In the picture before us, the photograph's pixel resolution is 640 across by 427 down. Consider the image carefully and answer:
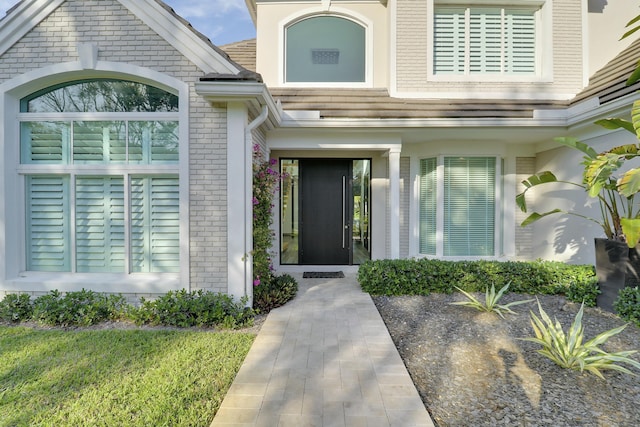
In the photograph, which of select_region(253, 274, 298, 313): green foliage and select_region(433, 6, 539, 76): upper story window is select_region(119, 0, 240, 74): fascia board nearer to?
select_region(253, 274, 298, 313): green foliage

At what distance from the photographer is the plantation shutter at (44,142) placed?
4.92m

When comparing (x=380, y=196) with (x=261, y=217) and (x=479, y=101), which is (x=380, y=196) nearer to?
(x=479, y=101)

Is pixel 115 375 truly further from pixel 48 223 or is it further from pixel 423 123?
pixel 423 123

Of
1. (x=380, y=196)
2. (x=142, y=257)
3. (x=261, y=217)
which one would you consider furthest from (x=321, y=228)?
(x=142, y=257)

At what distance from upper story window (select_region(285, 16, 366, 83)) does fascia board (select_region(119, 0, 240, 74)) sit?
339cm

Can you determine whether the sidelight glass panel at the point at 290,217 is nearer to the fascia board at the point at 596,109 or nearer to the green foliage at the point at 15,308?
the green foliage at the point at 15,308

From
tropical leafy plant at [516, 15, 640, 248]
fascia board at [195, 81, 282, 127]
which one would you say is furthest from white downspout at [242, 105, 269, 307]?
tropical leafy plant at [516, 15, 640, 248]

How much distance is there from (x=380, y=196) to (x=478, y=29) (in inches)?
184

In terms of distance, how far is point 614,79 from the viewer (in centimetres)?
610

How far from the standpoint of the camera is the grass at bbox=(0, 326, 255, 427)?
2512mm

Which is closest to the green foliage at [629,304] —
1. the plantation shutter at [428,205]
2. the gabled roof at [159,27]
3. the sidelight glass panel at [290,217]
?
the plantation shutter at [428,205]

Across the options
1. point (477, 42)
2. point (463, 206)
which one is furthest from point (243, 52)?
point (463, 206)

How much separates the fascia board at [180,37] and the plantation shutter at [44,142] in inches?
82.8

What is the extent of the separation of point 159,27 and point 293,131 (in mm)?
2921
